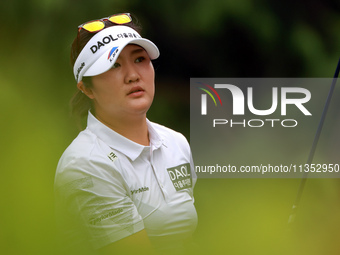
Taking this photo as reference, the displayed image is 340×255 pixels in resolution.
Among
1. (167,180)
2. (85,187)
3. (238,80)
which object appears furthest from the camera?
(238,80)

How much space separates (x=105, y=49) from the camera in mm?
1143

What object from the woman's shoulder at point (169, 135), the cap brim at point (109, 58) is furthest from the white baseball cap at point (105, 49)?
the woman's shoulder at point (169, 135)

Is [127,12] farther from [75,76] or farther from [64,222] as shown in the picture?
[64,222]

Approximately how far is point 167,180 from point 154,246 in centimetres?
14

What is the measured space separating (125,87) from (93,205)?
0.73 feet

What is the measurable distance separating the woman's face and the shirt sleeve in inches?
4.5

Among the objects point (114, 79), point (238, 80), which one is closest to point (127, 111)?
point (114, 79)

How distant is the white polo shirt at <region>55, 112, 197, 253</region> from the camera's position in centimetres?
110

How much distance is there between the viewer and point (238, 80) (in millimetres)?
1392

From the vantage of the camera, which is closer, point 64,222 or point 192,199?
point 64,222

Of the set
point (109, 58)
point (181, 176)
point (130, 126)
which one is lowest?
point (181, 176)
